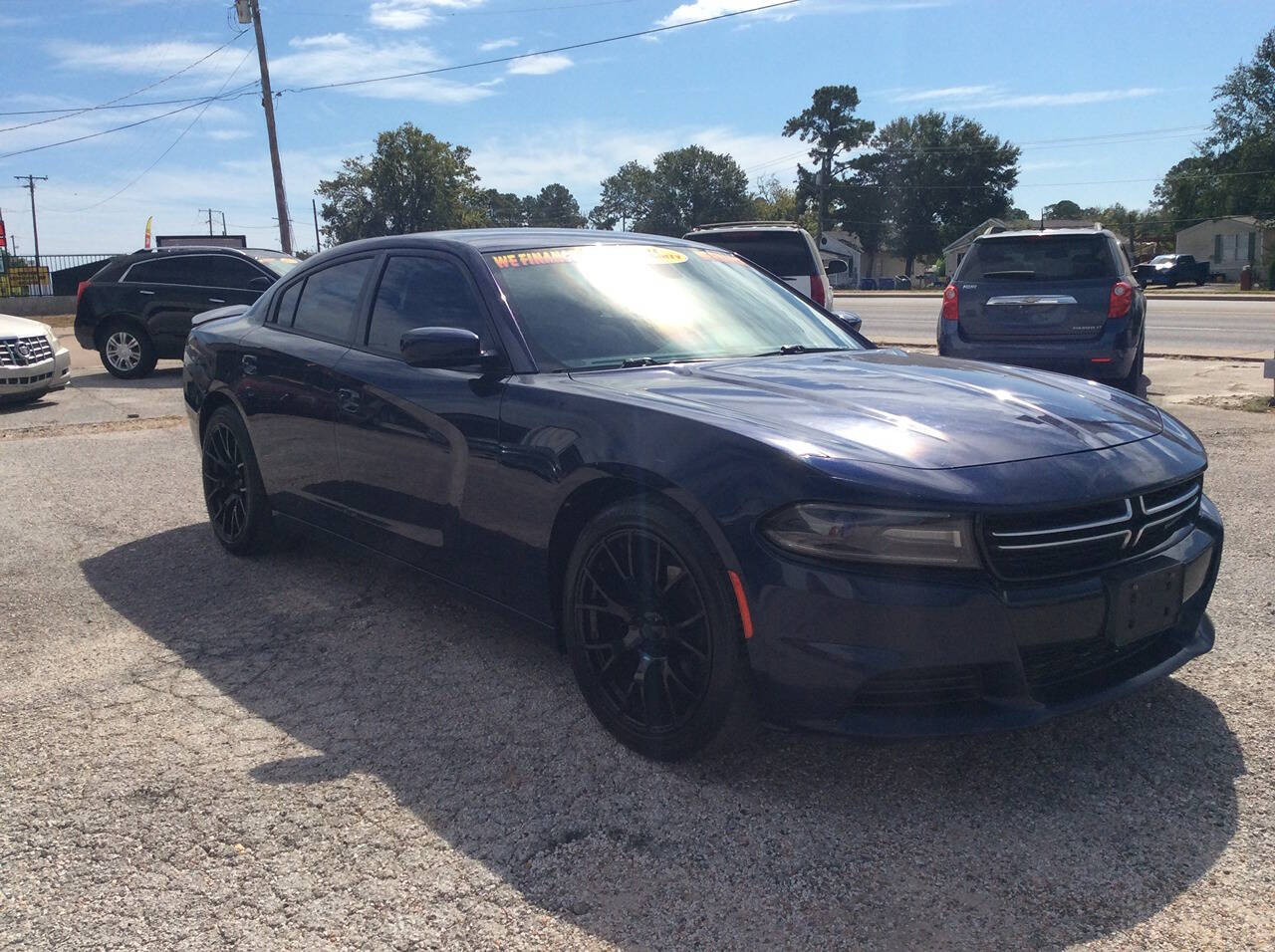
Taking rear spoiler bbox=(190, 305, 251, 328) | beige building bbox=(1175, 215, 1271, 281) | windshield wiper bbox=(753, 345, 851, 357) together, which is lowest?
windshield wiper bbox=(753, 345, 851, 357)

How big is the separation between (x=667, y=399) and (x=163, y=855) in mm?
1749

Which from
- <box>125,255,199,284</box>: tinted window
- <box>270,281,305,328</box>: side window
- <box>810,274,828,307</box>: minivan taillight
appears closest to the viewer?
<box>270,281,305,328</box>: side window

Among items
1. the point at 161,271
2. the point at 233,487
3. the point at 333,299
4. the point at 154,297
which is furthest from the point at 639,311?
the point at 161,271

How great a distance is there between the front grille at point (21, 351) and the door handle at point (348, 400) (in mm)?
8779

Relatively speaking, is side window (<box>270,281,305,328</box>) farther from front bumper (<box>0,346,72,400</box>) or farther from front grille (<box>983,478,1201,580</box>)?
front bumper (<box>0,346,72,400</box>)

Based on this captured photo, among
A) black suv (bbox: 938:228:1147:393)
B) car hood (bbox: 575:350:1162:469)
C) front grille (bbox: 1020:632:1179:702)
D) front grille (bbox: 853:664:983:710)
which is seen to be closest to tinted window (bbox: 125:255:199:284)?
black suv (bbox: 938:228:1147:393)

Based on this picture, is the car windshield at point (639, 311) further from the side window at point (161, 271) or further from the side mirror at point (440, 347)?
the side window at point (161, 271)

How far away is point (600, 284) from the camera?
3988mm

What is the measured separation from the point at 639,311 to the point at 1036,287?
6586 mm

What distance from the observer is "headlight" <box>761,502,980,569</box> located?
2.61 m

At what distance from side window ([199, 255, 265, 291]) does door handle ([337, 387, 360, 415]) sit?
34.5 feet

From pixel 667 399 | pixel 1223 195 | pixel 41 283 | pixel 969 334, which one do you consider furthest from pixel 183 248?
pixel 1223 195

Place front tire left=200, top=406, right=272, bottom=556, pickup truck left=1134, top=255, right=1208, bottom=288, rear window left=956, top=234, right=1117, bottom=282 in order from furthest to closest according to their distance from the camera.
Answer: pickup truck left=1134, top=255, right=1208, bottom=288 < rear window left=956, top=234, right=1117, bottom=282 < front tire left=200, top=406, right=272, bottom=556

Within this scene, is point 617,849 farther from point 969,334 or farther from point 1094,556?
point 969,334
